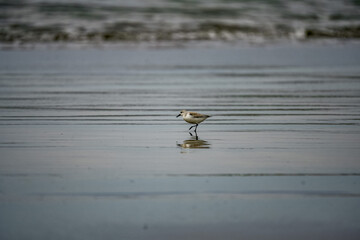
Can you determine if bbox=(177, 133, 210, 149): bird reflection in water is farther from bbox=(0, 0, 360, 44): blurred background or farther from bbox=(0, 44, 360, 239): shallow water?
bbox=(0, 0, 360, 44): blurred background

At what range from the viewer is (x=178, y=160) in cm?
976

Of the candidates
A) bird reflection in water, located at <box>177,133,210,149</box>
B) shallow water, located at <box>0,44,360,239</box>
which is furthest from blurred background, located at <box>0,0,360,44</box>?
bird reflection in water, located at <box>177,133,210,149</box>

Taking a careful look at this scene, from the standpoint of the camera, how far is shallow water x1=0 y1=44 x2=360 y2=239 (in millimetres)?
6852

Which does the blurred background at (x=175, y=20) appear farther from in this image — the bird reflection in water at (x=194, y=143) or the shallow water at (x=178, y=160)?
the bird reflection in water at (x=194, y=143)

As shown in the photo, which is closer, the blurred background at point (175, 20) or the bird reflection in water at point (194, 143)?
the bird reflection in water at point (194, 143)

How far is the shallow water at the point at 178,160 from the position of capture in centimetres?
685

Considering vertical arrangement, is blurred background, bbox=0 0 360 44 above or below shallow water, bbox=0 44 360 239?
above

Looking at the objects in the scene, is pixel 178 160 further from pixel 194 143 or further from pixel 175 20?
pixel 175 20

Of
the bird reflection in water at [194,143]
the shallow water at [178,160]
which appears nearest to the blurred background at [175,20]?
the shallow water at [178,160]

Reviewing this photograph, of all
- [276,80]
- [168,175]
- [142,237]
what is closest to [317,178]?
[168,175]

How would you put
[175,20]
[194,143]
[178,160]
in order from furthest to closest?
[175,20] < [194,143] < [178,160]

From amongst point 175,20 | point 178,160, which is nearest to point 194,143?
point 178,160

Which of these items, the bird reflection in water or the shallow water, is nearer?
the shallow water

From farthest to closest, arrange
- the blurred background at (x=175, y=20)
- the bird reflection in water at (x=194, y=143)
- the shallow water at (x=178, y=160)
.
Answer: the blurred background at (x=175, y=20) < the bird reflection in water at (x=194, y=143) < the shallow water at (x=178, y=160)
